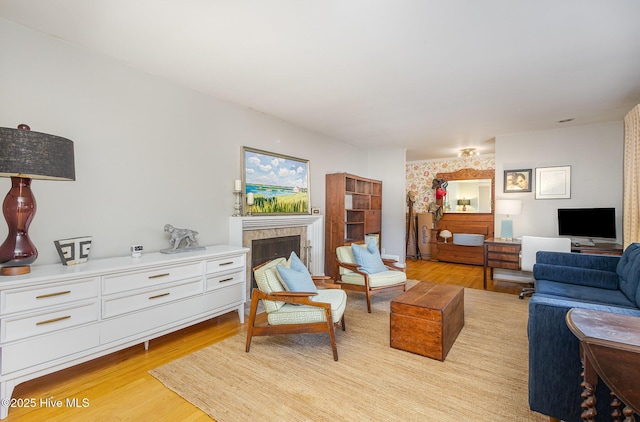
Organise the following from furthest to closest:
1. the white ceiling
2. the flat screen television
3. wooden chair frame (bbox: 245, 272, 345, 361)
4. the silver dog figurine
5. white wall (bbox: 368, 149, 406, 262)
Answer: white wall (bbox: 368, 149, 406, 262), the flat screen television, the silver dog figurine, wooden chair frame (bbox: 245, 272, 345, 361), the white ceiling

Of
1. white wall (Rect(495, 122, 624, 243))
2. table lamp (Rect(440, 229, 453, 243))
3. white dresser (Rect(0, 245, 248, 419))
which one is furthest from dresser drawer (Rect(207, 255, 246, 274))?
table lamp (Rect(440, 229, 453, 243))

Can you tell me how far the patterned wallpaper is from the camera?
7.25 meters

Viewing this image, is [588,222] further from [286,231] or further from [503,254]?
[286,231]

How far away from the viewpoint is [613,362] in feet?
4.00

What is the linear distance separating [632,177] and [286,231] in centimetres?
453

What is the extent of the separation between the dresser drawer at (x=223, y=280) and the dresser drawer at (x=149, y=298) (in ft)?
0.33

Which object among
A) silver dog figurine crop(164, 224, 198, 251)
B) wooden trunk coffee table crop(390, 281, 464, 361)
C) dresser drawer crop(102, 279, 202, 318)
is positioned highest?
silver dog figurine crop(164, 224, 198, 251)

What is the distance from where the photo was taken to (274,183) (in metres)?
4.32

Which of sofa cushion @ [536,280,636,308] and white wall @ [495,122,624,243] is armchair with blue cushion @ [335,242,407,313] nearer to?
sofa cushion @ [536,280,636,308]

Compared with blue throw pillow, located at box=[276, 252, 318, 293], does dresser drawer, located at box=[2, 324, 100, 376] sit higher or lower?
lower

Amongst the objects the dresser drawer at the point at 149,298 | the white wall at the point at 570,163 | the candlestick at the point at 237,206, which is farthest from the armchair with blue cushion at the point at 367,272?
the white wall at the point at 570,163

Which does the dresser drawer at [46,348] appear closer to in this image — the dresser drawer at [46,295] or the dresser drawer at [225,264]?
the dresser drawer at [46,295]

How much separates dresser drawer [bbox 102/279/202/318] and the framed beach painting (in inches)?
52.1

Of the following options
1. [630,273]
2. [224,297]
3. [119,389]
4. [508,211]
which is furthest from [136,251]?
[508,211]
